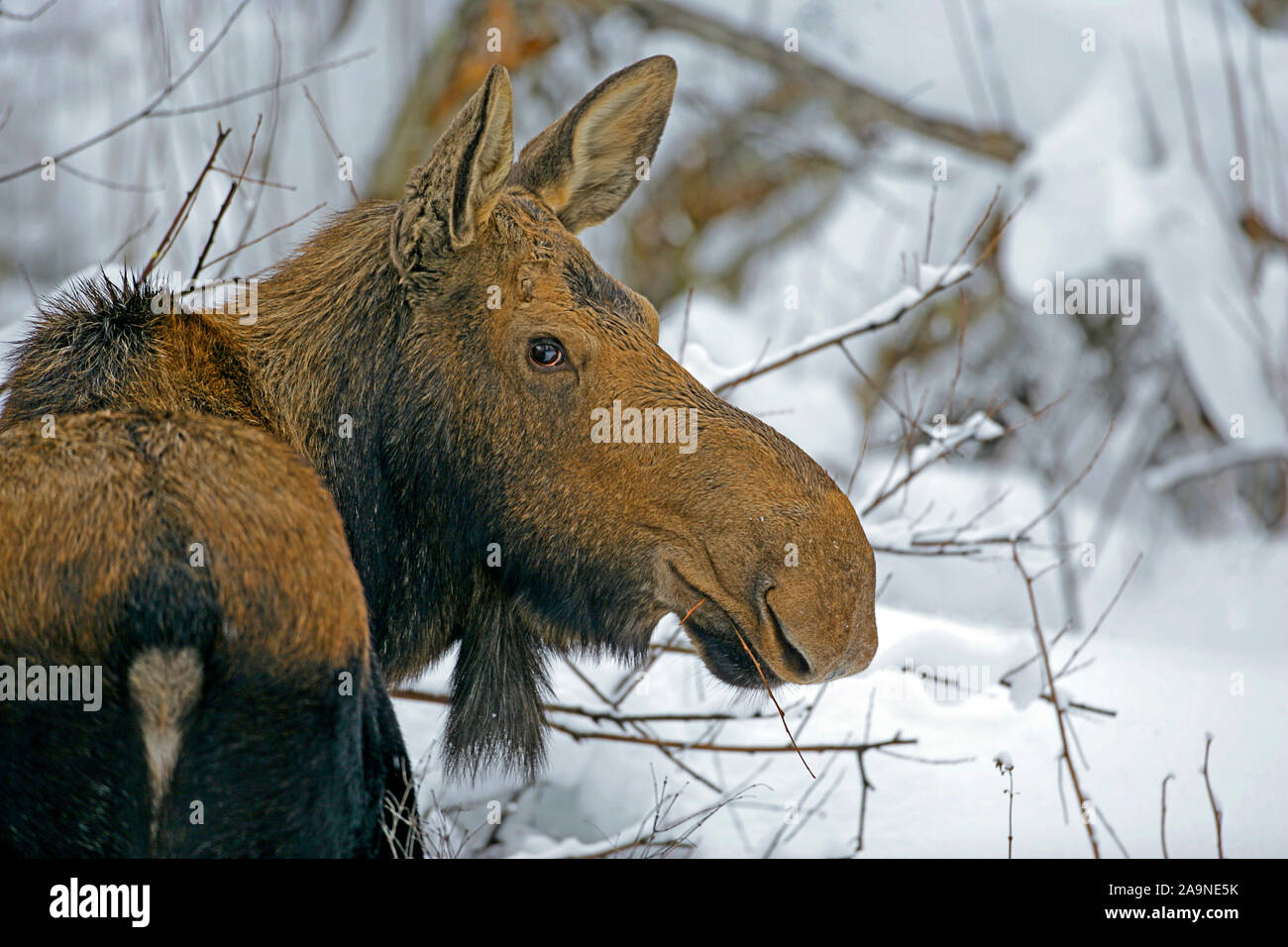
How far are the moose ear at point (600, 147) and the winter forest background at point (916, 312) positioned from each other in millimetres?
605

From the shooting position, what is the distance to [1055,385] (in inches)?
328

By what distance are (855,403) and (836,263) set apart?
1.28 meters

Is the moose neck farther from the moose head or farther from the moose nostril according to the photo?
the moose nostril

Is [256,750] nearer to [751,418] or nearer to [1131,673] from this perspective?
[751,418]

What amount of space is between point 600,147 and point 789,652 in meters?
1.43

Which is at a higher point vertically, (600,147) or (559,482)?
(600,147)

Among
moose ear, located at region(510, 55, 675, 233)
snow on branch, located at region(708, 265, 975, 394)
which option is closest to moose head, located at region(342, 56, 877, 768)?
moose ear, located at region(510, 55, 675, 233)

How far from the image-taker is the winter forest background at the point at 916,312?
3.81 m

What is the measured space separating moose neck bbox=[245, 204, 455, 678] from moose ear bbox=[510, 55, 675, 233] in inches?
19.7

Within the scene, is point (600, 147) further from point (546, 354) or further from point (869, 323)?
point (869, 323)

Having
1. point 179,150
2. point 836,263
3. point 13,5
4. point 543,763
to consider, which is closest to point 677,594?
point 543,763

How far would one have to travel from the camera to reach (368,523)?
2.74m

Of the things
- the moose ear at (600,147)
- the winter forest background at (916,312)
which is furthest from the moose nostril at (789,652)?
the moose ear at (600,147)

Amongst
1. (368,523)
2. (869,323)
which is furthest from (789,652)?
(869,323)
